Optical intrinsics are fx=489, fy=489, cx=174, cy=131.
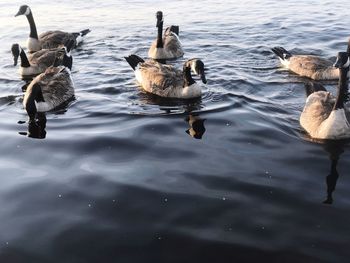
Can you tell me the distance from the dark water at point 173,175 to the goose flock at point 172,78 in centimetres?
38

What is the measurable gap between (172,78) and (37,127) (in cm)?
451

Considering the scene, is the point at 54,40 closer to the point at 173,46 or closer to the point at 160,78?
the point at 173,46

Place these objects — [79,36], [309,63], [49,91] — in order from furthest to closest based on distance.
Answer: [79,36] → [309,63] → [49,91]

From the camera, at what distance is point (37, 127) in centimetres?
1280

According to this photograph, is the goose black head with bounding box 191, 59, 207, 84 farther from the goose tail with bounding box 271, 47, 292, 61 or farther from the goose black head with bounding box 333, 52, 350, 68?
the goose tail with bounding box 271, 47, 292, 61

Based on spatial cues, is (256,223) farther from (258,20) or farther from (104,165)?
(258,20)

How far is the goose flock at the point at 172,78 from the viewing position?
11.5 meters

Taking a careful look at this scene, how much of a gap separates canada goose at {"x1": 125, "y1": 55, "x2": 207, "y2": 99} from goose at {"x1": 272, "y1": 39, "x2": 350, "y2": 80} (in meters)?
4.10

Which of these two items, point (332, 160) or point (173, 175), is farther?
point (332, 160)

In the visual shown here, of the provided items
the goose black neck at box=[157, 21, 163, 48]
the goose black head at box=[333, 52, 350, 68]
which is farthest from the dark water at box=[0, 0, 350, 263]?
the goose black neck at box=[157, 21, 163, 48]

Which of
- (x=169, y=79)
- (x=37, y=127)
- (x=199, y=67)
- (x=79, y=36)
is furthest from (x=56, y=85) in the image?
(x=79, y=36)

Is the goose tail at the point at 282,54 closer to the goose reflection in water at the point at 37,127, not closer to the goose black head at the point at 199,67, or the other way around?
the goose black head at the point at 199,67

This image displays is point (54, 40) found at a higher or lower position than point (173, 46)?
higher

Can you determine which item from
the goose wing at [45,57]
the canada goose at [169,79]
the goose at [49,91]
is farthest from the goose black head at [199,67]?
the goose wing at [45,57]
